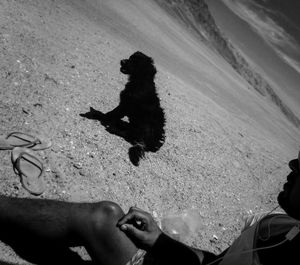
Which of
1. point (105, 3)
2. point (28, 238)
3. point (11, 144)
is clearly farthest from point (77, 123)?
point (105, 3)

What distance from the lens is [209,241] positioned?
3285mm

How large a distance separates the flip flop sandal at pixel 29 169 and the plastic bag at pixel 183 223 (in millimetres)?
Answer: 1195

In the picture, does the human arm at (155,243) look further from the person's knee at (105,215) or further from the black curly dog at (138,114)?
the black curly dog at (138,114)

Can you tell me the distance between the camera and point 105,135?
3.77m

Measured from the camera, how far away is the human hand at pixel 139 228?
1994mm

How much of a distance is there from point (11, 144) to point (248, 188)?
3398 mm

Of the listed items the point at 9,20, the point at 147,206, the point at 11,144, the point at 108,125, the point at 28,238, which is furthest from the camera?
the point at 9,20

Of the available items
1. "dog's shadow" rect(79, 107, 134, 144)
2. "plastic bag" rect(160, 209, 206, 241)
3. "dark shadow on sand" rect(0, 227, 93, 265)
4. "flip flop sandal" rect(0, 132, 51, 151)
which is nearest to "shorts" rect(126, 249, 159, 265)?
"dark shadow on sand" rect(0, 227, 93, 265)

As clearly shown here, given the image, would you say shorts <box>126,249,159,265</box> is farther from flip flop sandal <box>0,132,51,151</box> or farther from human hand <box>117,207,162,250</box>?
flip flop sandal <box>0,132,51,151</box>

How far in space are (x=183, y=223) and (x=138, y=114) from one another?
1.67 metres

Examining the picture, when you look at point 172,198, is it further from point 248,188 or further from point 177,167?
point 248,188

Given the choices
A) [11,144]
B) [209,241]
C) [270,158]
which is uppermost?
[270,158]

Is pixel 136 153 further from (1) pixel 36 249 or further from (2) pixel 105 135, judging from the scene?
(1) pixel 36 249

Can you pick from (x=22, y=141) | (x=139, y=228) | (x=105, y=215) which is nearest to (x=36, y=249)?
(x=105, y=215)
